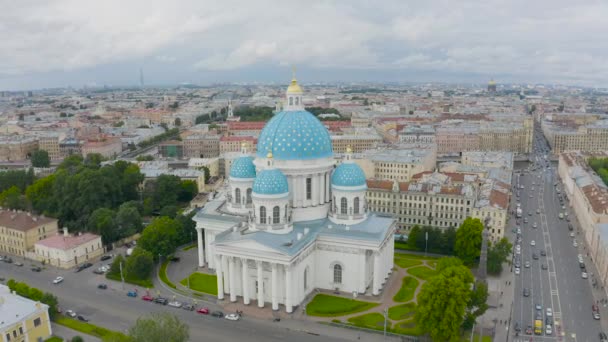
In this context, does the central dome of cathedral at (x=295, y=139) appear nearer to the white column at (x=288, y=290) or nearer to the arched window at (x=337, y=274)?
the arched window at (x=337, y=274)

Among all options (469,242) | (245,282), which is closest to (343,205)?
(245,282)

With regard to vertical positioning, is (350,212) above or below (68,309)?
above

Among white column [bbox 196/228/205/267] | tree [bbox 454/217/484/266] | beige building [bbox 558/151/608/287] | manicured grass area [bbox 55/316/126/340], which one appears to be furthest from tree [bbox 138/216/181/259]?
beige building [bbox 558/151/608/287]

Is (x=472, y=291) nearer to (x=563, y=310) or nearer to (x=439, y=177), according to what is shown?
(x=563, y=310)

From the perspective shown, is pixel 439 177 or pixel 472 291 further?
pixel 439 177

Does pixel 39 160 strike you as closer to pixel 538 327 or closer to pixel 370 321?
pixel 370 321

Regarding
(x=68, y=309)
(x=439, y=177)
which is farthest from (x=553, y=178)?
(x=68, y=309)

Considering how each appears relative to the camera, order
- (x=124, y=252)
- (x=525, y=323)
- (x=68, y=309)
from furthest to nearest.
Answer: (x=124, y=252), (x=68, y=309), (x=525, y=323)
